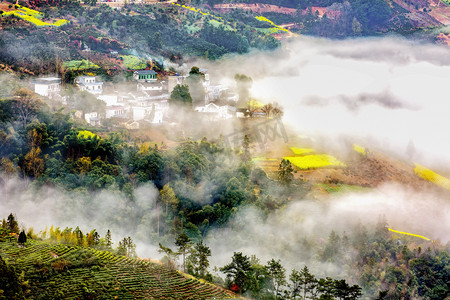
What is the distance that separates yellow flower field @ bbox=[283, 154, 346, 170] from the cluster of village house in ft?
16.0

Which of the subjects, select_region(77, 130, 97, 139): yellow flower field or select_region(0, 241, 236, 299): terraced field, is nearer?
select_region(0, 241, 236, 299): terraced field

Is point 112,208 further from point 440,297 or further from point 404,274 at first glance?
point 440,297

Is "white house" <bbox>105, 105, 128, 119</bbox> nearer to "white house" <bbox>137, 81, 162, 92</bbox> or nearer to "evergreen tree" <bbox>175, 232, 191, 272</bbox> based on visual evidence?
"white house" <bbox>137, 81, 162, 92</bbox>

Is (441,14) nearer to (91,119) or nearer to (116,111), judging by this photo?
(116,111)

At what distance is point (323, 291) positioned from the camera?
53.1 feet

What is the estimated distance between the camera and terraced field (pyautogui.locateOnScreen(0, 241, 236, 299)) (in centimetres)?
1480

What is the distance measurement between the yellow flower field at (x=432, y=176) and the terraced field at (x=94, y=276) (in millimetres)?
14570

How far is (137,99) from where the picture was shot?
29156mm

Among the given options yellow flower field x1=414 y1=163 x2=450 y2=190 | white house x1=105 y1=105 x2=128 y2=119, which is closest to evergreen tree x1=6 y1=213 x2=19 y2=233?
white house x1=105 y1=105 x2=128 y2=119

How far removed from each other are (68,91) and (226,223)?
11.1 metres

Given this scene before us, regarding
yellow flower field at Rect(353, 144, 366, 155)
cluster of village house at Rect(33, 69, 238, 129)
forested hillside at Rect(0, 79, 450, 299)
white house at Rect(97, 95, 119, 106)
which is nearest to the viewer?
forested hillside at Rect(0, 79, 450, 299)

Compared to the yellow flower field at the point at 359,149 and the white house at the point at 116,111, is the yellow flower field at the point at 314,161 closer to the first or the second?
the yellow flower field at the point at 359,149

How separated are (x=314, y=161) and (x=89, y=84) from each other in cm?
1233

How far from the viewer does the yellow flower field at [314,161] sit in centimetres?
2731
